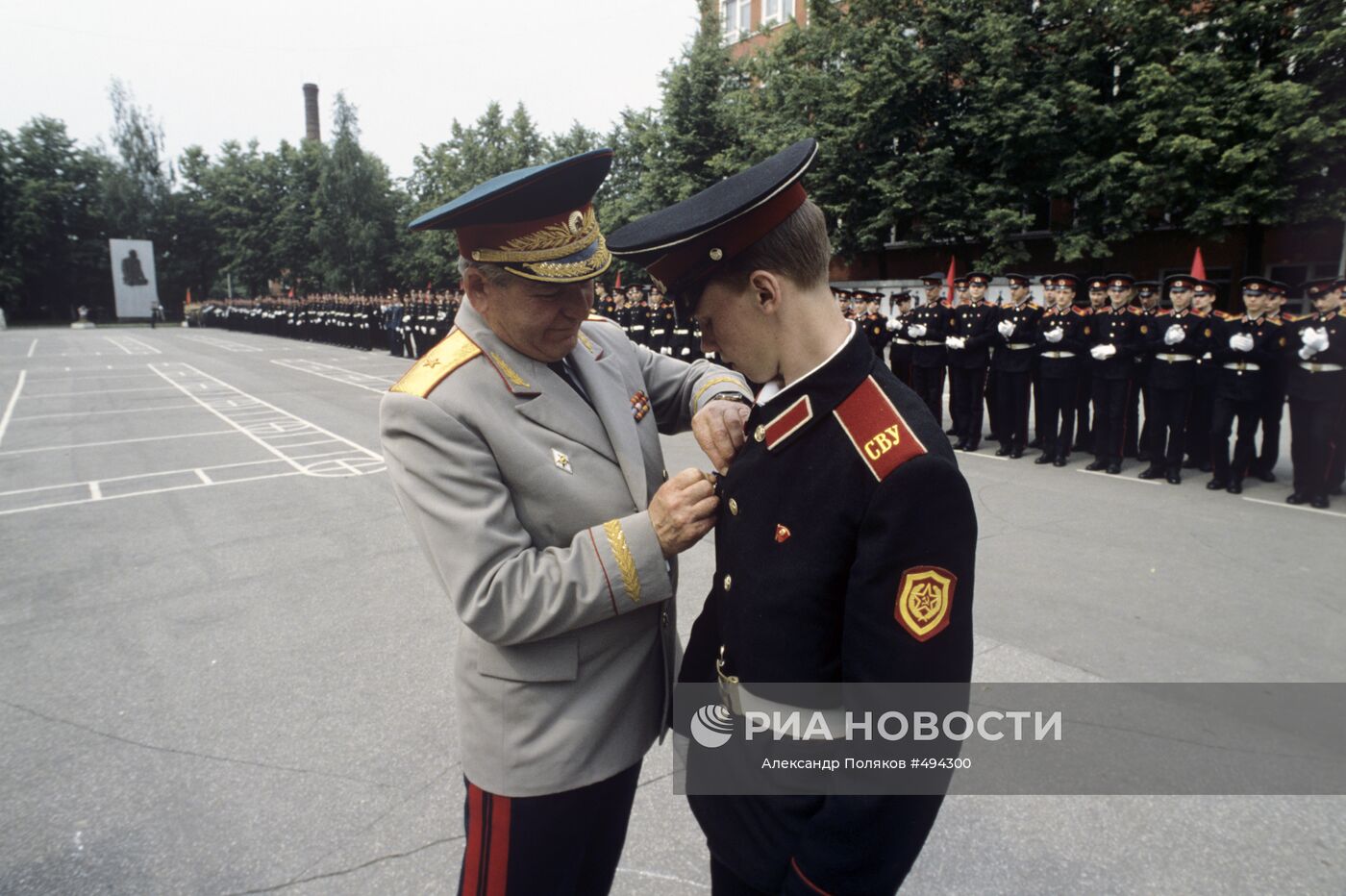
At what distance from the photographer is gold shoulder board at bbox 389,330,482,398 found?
163 cm

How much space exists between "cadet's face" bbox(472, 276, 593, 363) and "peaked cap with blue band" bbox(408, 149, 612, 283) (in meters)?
0.04

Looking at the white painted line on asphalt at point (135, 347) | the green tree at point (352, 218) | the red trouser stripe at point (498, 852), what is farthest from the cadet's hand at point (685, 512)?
the green tree at point (352, 218)

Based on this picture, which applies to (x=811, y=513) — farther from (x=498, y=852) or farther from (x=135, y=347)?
(x=135, y=347)

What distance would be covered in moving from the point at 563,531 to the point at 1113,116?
22.9 meters

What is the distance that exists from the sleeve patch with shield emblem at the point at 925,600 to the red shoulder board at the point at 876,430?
17 cm

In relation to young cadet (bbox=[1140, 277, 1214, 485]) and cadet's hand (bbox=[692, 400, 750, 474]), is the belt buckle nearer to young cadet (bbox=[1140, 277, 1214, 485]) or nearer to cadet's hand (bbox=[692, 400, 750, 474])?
cadet's hand (bbox=[692, 400, 750, 474])

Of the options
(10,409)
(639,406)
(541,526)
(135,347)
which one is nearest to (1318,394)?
(639,406)

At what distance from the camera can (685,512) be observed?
156 cm

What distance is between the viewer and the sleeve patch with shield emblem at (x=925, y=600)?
1.28 m

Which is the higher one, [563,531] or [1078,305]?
[1078,305]

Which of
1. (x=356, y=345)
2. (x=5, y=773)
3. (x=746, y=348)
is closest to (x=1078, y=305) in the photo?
(x=746, y=348)

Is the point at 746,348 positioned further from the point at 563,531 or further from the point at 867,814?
the point at 867,814

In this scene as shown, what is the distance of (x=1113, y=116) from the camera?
64.7 ft

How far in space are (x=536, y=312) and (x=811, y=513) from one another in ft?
2.51
